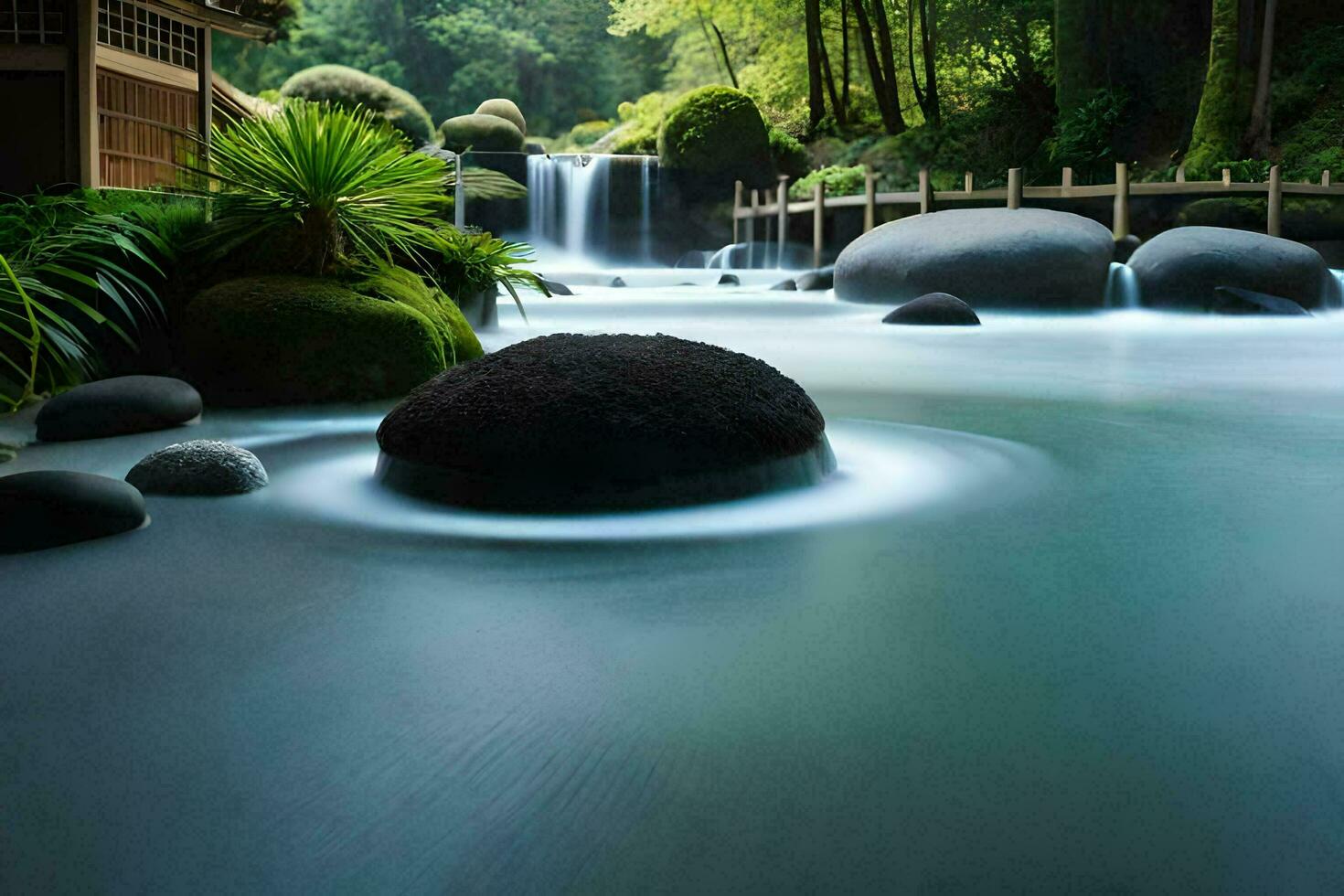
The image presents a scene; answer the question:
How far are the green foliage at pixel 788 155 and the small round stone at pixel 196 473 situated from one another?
25.2m

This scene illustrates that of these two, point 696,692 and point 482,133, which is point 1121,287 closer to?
point 696,692

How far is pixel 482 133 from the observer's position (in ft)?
96.9

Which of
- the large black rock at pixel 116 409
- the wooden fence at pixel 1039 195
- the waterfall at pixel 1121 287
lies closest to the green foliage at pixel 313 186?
the large black rock at pixel 116 409

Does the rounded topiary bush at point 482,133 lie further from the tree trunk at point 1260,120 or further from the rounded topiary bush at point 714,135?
the tree trunk at point 1260,120

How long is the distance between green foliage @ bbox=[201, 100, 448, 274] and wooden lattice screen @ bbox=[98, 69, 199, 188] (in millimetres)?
2084

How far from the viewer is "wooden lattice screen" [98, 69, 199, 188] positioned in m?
9.72

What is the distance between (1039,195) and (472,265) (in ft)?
43.4

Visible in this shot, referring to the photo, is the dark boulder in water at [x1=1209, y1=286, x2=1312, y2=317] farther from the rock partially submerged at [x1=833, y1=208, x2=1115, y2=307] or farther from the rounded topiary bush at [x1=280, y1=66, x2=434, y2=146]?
the rounded topiary bush at [x1=280, y1=66, x2=434, y2=146]

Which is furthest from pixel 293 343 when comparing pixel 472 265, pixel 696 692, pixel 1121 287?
pixel 1121 287

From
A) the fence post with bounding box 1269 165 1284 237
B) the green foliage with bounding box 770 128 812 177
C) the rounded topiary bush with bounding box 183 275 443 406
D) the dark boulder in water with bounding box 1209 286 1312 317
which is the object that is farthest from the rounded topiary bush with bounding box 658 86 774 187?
the rounded topiary bush with bounding box 183 275 443 406

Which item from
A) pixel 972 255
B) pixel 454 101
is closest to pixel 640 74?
pixel 454 101

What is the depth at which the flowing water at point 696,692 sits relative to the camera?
1979mm

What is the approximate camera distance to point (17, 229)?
718cm

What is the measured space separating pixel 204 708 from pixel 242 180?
18.7 ft
